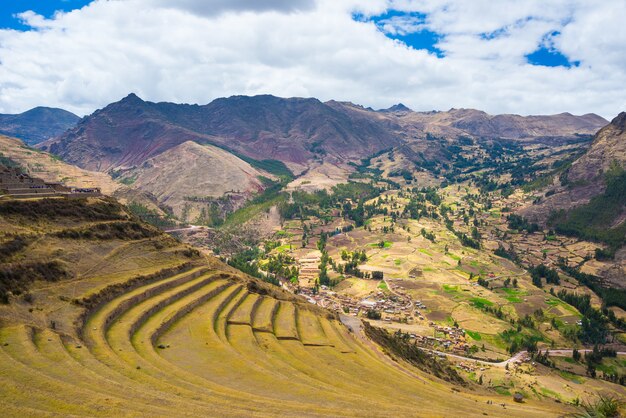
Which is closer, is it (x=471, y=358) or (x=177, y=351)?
(x=177, y=351)

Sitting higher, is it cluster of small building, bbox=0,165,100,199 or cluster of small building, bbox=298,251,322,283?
cluster of small building, bbox=0,165,100,199

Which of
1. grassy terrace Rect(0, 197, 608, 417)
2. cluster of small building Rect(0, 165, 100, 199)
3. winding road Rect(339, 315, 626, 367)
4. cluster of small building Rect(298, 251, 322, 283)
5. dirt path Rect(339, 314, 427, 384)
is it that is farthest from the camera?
cluster of small building Rect(298, 251, 322, 283)

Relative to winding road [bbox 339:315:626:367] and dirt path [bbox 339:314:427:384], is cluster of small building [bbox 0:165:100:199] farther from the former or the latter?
winding road [bbox 339:315:626:367]

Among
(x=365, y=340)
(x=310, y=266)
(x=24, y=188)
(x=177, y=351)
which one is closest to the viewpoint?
(x=177, y=351)

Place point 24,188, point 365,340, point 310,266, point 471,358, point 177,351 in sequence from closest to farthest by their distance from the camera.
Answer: point 177,351
point 24,188
point 365,340
point 471,358
point 310,266

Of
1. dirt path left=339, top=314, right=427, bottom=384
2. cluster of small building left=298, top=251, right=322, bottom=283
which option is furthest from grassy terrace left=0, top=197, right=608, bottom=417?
cluster of small building left=298, top=251, right=322, bottom=283

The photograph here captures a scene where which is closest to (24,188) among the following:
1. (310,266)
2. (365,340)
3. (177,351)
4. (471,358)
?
(177,351)

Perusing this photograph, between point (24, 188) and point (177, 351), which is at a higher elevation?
point (24, 188)

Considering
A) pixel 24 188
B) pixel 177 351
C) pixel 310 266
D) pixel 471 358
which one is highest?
pixel 24 188

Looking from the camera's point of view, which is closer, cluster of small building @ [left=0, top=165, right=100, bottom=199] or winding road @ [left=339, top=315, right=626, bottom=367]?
cluster of small building @ [left=0, top=165, right=100, bottom=199]

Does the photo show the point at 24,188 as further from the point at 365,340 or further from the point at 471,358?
the point at 471,358

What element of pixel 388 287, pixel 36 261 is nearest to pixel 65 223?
→ pixel 36 261

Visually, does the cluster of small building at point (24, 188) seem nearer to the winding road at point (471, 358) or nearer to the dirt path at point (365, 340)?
the dirt path at point (365, 340)

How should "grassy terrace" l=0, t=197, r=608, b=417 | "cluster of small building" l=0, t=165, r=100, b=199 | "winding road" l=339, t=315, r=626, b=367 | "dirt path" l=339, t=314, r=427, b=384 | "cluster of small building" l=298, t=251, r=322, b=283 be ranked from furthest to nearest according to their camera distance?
"cluster of small building" l=298, t=251, r=322, b=283 → "winding road" l=339, t=315, r=626, b=367 → "cluster of small building" l=0, t=165, r=100, b=199 → "dirt path" l=339, t=314, r=427, b=384 → "grassy terrace" l=0, t=197, r=608, b=417
